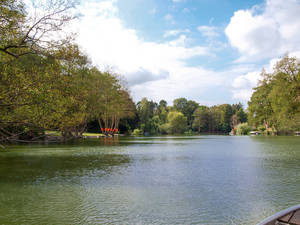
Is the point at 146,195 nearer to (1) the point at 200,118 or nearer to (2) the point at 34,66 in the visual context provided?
(2) the point at 34,66

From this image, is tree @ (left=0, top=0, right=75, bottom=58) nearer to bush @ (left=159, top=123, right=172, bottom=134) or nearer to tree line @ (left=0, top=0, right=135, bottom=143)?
tree line @ (left=0, top=0, right=135, bottom=143)

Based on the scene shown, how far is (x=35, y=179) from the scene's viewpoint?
9.93 meters

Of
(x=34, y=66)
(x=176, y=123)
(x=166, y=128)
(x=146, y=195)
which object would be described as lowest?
(x=146, y=195)

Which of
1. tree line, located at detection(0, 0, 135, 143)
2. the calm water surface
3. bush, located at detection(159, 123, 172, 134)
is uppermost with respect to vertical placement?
tree line, located at detection(0, 0, 135, 143)

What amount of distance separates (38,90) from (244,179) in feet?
26.6

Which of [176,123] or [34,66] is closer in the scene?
[34,66]

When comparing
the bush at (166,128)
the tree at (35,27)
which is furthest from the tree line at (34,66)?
the bush at (166,128)

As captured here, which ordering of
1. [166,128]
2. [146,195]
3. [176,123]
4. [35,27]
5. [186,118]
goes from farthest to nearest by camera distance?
[186,118] → [176,123] → [166,128] → [35,27] → [146,195]

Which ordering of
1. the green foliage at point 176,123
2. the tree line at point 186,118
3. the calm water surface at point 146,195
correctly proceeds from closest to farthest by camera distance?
the calm water surface at point 146,195, the tree line at point 186,118, the green foliage at point 176,123

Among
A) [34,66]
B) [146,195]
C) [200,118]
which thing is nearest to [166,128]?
[200,118]

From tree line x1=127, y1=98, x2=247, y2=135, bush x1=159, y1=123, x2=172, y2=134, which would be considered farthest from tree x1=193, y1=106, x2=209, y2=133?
bush x1=159, y1=123, x2=172, y2=134

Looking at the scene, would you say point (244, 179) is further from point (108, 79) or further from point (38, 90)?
point (108, 79)

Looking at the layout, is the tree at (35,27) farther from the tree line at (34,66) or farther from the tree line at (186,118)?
the tree line at (186,118)

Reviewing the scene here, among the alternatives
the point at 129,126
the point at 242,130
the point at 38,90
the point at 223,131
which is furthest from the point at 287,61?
the point at 223,131
